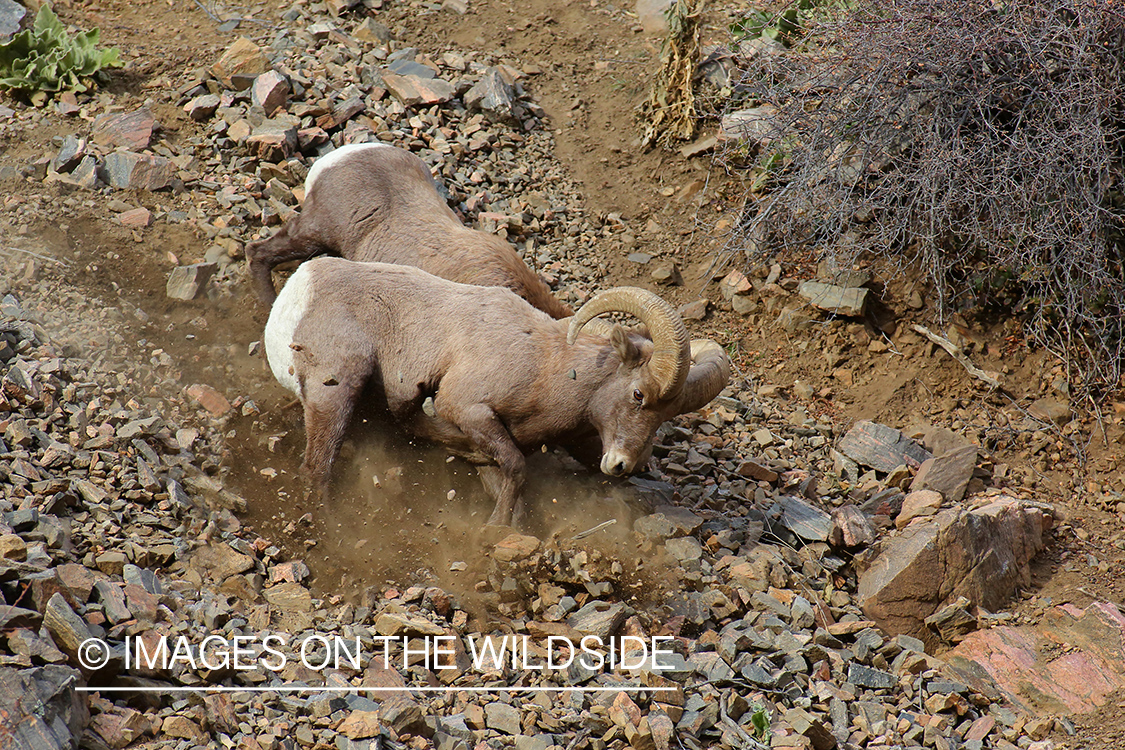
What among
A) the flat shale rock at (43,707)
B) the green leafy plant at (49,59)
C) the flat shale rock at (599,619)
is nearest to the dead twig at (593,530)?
the flat shale rock at (599,619)

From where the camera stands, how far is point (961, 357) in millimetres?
7637

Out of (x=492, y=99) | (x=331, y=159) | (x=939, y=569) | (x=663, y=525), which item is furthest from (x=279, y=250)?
(x=939, y=569)

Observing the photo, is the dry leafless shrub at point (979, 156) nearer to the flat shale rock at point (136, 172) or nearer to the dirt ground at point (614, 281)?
the dirt ground at point (614, 281)

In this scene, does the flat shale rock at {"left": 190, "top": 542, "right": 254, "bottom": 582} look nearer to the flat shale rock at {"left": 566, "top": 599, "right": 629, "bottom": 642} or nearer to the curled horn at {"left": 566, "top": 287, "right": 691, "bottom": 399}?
the flat shale rock at {"left": 566, "top": 599, "right": 629, "bottom": 642}

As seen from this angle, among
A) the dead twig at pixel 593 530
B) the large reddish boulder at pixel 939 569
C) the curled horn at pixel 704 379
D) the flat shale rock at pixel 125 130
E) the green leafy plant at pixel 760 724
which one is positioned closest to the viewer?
the green leafy plant at pixel 760 724

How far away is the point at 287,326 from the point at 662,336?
8.47ft

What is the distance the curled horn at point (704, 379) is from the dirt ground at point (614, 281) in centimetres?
86

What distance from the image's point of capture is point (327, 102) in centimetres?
886

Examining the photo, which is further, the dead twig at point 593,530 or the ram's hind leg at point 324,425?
the ram's hind leg at point 324,425

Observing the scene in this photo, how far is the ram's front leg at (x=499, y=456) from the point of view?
600 cm

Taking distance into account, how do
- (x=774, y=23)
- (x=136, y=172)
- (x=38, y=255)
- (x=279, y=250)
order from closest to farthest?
(x=38, y=255) → (x=279, y=250) → (x=136, y=172) → (x=774, y=23)

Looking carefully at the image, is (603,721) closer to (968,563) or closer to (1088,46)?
(968,563)

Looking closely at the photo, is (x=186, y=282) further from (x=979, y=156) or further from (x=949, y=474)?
(x=979, y=156)

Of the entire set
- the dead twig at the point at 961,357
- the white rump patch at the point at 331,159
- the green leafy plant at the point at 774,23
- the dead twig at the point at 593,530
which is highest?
the green leafy plant at the point at 774,23
